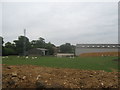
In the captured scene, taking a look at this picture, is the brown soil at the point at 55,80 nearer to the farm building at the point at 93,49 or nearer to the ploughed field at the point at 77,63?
the ploughed field at the point at 77,63

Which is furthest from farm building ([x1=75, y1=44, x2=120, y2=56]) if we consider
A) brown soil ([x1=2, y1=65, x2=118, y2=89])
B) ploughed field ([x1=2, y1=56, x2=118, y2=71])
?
brown soil ([x1=2, y1=65, x2=118, y2=89])

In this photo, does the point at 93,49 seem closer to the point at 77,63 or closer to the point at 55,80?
the point at 77,63

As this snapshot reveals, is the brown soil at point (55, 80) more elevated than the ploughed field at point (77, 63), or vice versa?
the brown soil at point (55, 80)

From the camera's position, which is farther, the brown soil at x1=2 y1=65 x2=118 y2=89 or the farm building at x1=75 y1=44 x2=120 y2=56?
the farm building at x1=75 y1=44 x2=120 y2=56

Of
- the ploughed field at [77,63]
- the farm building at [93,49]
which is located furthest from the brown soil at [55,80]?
the farm building at [93,49]

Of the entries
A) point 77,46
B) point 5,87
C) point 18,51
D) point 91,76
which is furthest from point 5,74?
point 77,46

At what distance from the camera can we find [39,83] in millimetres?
5488

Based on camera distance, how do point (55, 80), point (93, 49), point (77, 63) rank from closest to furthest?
point (55, 80) < point (77, 63) < point (93, 49)

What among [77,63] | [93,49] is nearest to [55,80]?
[77,63]

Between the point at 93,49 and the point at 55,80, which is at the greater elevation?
the point at 55,80

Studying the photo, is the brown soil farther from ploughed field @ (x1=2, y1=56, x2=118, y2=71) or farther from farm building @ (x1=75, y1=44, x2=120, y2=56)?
farm building @ (x1=75, y1=44, x2=120, y2=56)

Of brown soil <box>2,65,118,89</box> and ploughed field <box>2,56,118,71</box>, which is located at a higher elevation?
brown soil <box>2,65,118,89</box>

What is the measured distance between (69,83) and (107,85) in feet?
4.32

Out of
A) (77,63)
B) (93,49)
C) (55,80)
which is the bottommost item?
(77,63)
